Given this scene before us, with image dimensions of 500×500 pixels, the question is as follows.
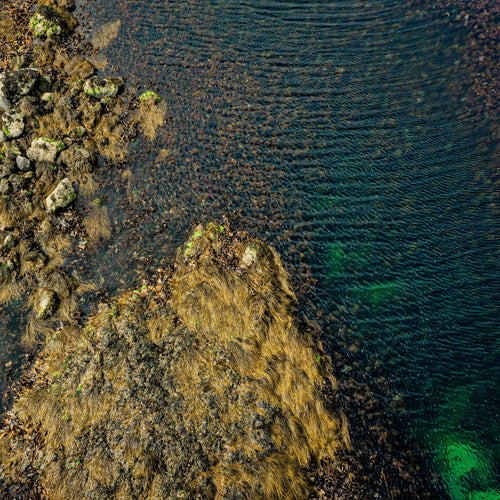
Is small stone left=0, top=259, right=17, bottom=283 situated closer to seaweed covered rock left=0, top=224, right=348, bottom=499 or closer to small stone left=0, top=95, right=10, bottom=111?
seaweed covered rock left=0, top=224, right=348, bottom=499

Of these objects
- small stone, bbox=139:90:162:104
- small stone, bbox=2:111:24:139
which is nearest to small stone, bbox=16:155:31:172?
small stone, bbox=2:111:24:139

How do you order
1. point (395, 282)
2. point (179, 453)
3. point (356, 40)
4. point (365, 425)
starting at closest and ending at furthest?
1. point (179, 453)
2. point (365, 425)
3. point (395, 282)
4. point (356, 40)

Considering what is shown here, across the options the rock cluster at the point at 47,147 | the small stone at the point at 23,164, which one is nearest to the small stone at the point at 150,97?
the rock cluster at the point at 47,147

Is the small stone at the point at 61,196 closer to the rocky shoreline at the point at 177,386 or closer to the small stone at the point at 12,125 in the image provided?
the rocky shoreline at the point at 177,386

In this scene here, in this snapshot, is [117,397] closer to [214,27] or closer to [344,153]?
[344,153]

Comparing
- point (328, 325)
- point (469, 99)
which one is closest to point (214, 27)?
point (469, 99)

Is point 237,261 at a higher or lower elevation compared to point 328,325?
higher

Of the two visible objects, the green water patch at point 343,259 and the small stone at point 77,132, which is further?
the small stone at point 77,132
